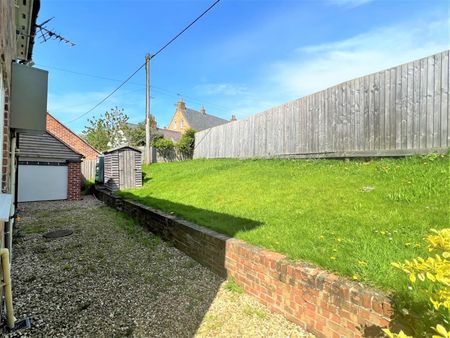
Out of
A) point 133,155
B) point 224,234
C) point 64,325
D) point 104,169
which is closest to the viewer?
point 64,325

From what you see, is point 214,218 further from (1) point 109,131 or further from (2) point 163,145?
(1) point 109,131

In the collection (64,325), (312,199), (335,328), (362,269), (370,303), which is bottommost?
(64,325)

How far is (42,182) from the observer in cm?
1212

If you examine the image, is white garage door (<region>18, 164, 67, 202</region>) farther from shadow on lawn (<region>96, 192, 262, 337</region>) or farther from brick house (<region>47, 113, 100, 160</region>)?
shadow on lawn (<region>96, 192, 262, 337</region>)

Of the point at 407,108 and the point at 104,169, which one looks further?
the point at 104,169

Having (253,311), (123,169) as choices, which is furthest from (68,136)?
(253,311)

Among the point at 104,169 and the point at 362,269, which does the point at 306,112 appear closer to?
the point at 362,269

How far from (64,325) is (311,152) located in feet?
25.3

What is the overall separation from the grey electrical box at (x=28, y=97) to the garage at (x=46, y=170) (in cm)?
863

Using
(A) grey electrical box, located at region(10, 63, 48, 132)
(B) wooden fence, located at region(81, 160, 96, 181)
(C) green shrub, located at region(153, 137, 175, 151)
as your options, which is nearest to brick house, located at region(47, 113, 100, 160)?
(B) wooden fence, located at region(81, 160, 96, 181)

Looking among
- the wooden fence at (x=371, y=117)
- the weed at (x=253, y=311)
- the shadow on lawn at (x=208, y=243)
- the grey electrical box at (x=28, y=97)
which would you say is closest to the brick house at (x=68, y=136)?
the shadow on lawn at (x=208, y=243)

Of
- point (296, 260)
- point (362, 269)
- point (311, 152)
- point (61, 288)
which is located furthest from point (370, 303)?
point (311, 152)

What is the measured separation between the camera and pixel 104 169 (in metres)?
13.2

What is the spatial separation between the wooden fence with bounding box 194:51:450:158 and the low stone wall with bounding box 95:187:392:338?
4821 mm
